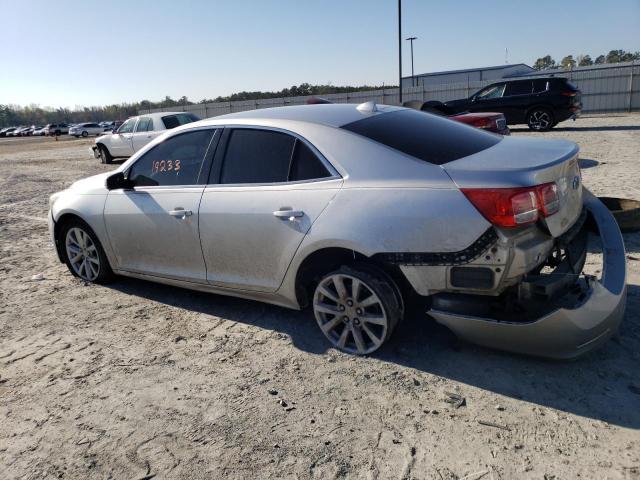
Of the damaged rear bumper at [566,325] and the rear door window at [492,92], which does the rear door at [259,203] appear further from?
the rear door window at [492,92]

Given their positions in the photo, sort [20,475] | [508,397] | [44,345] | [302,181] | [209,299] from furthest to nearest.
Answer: [209,299]
[44,345]
[302,181]
[508,397]
[20,475]

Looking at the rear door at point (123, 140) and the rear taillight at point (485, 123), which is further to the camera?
the rear door at point (123, 140)

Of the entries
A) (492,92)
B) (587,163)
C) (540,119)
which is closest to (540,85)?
(540,119)

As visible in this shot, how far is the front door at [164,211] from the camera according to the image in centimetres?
392

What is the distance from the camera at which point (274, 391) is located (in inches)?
119

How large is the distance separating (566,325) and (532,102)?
51.4ft

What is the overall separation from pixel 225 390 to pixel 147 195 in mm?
1921

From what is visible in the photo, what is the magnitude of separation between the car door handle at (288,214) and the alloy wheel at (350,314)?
17.8 inches

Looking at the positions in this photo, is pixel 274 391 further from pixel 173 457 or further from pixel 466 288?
pixel 466 288

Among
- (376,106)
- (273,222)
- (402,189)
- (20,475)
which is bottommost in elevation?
(20,475)

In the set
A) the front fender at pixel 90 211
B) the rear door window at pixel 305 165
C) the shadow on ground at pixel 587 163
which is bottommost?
the shadow on ground at pixel 587 163

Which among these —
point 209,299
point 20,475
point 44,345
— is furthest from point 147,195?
point 20,475

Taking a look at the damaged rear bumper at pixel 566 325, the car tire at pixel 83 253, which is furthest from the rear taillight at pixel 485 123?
the car tire at pixel 83 253

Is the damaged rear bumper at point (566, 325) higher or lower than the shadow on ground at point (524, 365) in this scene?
higher
